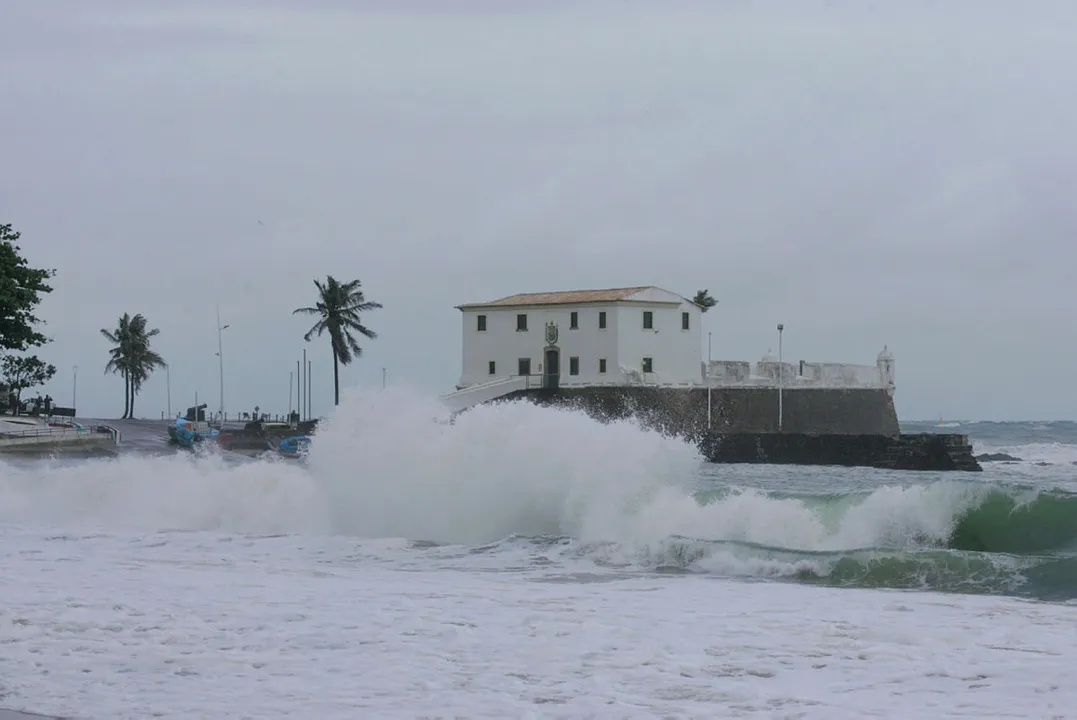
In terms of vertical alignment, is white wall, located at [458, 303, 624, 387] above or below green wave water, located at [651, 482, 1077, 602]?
above

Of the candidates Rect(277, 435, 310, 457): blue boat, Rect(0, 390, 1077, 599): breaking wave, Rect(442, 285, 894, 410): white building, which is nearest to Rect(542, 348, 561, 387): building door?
Rect(442, 285, 894, 410): white building

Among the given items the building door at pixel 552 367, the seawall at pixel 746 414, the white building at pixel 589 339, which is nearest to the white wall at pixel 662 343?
the white building at pixel 589 339

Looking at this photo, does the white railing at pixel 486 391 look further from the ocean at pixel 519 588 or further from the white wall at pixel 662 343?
the ocean at pixel 519 588

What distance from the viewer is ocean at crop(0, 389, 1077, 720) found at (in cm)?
731

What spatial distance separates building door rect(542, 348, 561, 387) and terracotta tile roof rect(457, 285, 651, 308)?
2.15 m

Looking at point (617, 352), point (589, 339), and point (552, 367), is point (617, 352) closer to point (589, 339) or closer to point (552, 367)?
point (589, 339)

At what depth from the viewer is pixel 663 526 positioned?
1556 centimetres

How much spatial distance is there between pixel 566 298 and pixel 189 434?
17224 mm

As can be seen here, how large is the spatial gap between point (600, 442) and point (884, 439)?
101ft

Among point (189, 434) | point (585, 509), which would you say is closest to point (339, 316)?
point (189, 434)

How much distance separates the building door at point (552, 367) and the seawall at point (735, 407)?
1351 millimetres

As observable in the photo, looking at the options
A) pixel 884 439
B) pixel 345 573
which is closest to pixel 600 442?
pixel 345 573

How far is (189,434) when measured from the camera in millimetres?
54594

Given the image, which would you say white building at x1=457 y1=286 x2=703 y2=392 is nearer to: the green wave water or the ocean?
the ocean
